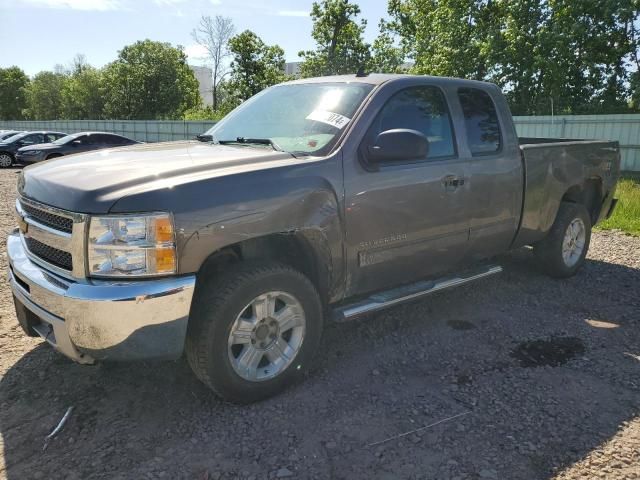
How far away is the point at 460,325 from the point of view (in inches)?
177

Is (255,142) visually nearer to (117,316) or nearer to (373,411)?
(117,316)

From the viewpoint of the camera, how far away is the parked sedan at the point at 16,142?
778 inches

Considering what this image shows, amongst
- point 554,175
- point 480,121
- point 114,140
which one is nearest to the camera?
point 480,121

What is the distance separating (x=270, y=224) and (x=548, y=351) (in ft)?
8.00

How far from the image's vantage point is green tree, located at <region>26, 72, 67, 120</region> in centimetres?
5784

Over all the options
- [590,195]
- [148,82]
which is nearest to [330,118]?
[590,195]

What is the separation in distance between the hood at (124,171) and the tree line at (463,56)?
1883cm

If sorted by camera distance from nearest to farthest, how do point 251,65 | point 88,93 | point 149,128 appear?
point 149,128 → point 251,65 → point 88,93

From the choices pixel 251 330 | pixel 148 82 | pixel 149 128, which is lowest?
pixel 251 330

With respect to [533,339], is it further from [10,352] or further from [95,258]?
[10,352]

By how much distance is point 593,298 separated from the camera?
17.1 ft

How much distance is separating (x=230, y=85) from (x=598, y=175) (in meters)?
31.8

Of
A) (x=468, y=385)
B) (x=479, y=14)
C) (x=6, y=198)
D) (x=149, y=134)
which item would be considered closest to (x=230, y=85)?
(x=149, y=134)

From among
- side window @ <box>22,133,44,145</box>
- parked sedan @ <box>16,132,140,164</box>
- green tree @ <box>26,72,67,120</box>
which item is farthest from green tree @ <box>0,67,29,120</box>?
parked sedan @ <box>16,132,140,164</box>
